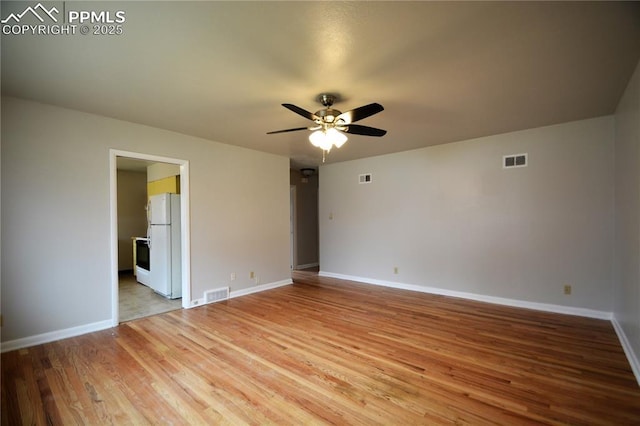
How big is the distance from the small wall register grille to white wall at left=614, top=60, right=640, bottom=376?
2.97ft

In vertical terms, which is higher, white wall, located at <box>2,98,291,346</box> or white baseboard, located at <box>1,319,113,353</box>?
white wall, located at <box>2,98,291,346</box>

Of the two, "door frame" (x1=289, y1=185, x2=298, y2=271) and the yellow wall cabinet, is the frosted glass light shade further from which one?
"door frame" (x1=289, y1=185, x2=298, y2=271)

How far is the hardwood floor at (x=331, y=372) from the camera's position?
6.02ft

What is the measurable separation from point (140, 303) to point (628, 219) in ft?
20.2

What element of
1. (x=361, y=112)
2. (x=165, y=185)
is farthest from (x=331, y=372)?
(x=165, y=185)

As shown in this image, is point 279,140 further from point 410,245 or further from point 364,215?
point 410,245

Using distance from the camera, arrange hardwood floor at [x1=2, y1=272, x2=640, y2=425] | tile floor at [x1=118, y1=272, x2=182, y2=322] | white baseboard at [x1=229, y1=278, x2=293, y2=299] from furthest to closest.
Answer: white baseboard at [x1=229, y1=278, x2=293, y2=299] < tile floor at [x1=118, y1=272, x2=182, y2=322] < hardwood floor at [x1=2, y1=272, x2=640, y2=425]

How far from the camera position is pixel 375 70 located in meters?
2.30

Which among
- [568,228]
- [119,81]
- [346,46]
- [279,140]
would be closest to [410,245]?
[568,228]

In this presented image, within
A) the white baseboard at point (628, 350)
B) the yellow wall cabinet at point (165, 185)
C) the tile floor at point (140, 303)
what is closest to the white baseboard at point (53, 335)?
the tile floor at point (140, 303)

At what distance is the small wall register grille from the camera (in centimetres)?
398

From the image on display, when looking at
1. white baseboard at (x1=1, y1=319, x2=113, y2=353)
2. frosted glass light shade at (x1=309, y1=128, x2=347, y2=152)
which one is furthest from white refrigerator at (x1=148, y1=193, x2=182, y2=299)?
frosted glass light shade at (x1=309, y1=128, x2=347, y2=152)

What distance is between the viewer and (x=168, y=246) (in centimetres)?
453

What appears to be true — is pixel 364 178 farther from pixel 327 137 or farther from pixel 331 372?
pixel 331 372
